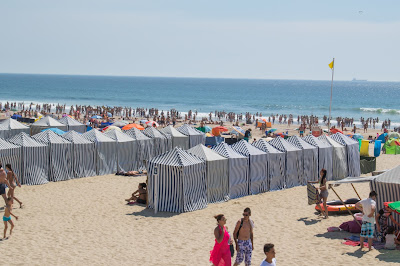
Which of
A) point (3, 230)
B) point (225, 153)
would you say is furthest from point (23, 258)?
point (225, 153)

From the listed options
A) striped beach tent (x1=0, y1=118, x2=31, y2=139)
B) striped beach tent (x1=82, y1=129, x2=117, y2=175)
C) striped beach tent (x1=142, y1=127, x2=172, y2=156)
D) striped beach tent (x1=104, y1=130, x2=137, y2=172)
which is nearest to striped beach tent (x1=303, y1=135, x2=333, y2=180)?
striped beach tent (x1=142, y1=127, x2=172, y2=156)

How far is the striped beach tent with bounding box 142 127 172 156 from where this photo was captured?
21.1 meters

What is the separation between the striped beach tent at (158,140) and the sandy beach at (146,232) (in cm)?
487

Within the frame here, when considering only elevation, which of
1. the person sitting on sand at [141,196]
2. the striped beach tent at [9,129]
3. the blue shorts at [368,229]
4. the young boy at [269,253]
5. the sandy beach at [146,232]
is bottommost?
the sandy beach at [146,232]

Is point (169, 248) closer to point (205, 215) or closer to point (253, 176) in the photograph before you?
point (205, 215)

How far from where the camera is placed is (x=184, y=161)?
13695mm

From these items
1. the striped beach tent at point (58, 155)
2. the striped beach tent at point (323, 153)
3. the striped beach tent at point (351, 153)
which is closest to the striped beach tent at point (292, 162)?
the striped beach tent at point (323, 153)

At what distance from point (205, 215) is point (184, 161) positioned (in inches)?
63.2

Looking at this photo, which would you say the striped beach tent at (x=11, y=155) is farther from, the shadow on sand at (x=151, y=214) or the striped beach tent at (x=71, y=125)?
the striped beach tent at (x=71, y=125)

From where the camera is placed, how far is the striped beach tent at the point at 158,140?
21.1 metres

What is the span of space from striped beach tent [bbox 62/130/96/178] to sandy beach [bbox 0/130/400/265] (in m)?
1.84

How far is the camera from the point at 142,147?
20.4m

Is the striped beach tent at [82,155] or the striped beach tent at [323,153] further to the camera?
the striped beach tent at [323,153]

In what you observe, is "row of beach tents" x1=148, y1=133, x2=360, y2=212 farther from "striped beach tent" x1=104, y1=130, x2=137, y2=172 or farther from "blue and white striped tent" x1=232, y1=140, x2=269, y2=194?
"striped beach tent" x1=104, y1=130, x2=137, y2=172
